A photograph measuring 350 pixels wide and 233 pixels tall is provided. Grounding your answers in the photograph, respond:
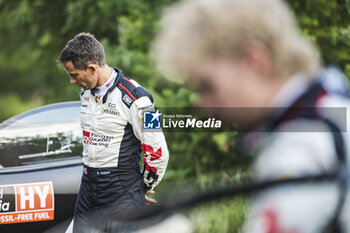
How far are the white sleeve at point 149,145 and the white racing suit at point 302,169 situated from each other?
1503 millimetres

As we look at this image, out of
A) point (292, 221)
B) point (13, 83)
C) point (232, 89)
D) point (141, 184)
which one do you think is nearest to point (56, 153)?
point (141, 184)

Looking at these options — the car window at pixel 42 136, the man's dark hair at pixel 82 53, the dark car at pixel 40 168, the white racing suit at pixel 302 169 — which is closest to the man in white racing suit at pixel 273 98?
the white racing suit at pixel 302 169

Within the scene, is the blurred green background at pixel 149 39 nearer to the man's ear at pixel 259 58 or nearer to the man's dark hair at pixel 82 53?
the man's dark hair at pixel 82 53

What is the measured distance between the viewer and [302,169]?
0.83 m

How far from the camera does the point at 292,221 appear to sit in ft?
2.76

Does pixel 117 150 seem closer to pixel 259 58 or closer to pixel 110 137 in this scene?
pixel 110 137

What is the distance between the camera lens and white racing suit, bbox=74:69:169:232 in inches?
96.9

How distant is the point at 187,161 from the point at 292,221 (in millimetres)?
4491

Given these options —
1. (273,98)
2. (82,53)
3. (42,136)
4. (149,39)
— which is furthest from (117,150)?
(149,39)

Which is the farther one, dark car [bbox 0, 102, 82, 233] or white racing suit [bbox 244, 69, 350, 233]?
dark car [bbox 0, 102, 82, 233]

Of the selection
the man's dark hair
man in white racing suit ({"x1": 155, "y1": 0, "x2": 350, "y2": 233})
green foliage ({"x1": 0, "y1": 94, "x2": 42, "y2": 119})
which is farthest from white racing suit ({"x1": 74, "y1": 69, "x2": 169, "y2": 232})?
green foliage ({"x1": 0, "y1": 94, "x2": 42, "y2": 119})

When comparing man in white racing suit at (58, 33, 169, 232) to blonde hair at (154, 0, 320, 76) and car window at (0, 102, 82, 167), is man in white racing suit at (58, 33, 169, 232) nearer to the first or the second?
car window at (0, 102, 82, 167)

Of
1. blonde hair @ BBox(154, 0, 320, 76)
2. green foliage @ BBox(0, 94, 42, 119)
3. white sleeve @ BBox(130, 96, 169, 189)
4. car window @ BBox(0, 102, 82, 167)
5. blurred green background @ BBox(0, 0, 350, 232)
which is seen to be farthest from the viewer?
green foliage @ BBox(0, 94, 42, 119)

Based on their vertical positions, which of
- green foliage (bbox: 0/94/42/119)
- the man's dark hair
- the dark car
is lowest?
green foliage (bbox: 0/94/42/119)
